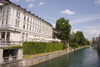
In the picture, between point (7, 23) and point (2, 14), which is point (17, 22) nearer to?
point (7, 23)

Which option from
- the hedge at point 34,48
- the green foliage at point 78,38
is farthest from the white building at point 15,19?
the green foliage at point 78,38

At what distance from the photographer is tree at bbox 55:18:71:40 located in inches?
2213

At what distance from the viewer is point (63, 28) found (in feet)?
185

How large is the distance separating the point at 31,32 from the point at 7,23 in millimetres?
11501

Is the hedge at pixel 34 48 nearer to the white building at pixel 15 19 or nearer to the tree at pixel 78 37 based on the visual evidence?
the white building at pixel 15 19

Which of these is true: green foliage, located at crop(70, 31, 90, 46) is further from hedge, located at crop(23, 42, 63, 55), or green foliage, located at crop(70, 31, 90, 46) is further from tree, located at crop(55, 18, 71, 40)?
hedge, located at crop(23, 42, 63, 55)

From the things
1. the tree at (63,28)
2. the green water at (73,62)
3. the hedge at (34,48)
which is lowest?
the green water at (73,62)

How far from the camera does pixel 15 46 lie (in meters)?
16.2

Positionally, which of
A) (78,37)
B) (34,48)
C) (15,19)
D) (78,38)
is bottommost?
(34,48)

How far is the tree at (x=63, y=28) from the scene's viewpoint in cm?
5622

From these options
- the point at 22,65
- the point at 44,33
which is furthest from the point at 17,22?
the point at 44,33

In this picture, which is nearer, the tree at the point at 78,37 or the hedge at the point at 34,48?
the hedge at the point at 34,48

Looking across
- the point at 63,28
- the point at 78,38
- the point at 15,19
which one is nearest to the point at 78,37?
the point at 78,38

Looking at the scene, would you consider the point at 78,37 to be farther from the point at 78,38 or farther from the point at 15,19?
the point at 15,19
